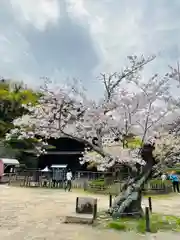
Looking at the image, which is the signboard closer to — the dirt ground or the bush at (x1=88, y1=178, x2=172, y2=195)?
the dirt ground

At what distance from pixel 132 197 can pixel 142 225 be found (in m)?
1.34

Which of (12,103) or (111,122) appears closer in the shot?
(111,122)

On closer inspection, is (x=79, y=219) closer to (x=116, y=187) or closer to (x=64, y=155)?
(x=116, y=187)

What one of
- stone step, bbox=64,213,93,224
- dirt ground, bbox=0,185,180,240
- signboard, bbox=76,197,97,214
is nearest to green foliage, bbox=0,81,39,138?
dirt ground, bbox=0,185,180,240

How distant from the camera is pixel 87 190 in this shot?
2030 cm

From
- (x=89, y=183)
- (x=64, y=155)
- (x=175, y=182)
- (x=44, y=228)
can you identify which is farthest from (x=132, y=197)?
(x=64, y=155)

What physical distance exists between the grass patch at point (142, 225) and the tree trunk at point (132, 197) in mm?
327

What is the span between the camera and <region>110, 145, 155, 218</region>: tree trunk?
10008 mm

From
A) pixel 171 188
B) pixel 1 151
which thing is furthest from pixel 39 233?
pixel 1 151

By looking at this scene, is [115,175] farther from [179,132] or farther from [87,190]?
[179,132]

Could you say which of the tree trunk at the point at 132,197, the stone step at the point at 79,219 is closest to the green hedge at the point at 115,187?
the tree trunk at the point at 132,197

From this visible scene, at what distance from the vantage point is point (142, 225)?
8859mm

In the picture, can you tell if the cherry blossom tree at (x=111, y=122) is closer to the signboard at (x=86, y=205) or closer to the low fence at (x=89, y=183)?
the signboard at (x=86, y=205)

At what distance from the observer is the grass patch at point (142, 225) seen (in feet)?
27.9
